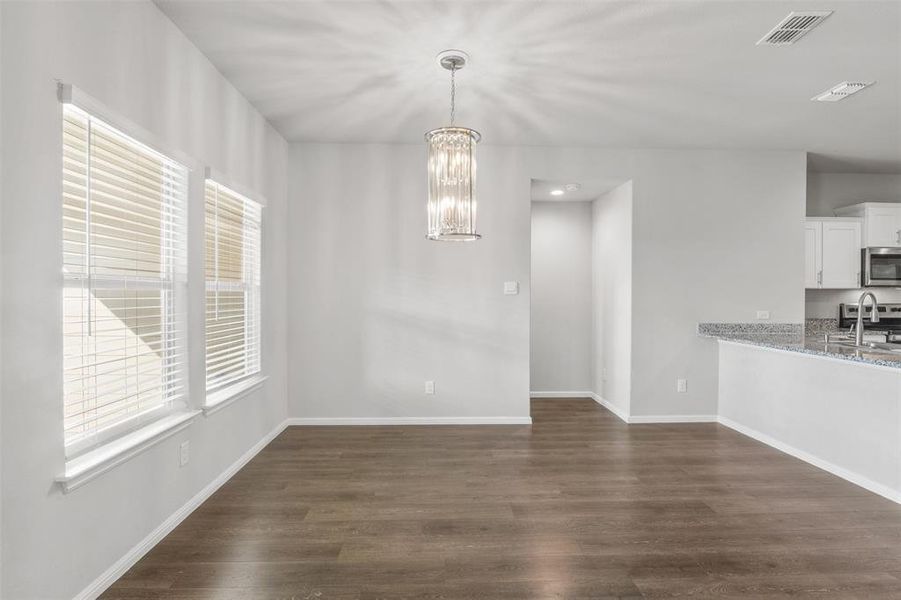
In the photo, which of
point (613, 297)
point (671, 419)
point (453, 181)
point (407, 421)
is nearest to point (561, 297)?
point (613, 297)

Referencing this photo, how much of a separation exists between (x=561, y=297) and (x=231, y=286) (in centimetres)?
399

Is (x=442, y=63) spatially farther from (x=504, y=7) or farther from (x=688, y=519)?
(x=688, y=519)

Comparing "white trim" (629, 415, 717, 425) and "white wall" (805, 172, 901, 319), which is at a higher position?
"white wall" (805, 172, 901, 319)

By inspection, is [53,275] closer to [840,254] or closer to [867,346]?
[867,346]

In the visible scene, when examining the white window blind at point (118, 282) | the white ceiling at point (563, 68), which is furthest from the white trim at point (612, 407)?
the white window blind at point (118, 282)

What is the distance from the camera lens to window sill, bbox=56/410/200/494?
1.94 meters

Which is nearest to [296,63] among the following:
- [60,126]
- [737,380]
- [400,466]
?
[60,126]

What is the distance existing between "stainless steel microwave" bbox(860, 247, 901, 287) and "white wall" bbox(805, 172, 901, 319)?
44cm

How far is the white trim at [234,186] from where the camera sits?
3.13 metres

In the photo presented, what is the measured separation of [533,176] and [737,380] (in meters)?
2.76

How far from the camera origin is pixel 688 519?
285 cm

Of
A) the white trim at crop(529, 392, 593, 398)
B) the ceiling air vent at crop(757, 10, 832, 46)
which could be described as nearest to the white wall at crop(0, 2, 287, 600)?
the ceiling air vent at crop(757, 10, 832, 46)

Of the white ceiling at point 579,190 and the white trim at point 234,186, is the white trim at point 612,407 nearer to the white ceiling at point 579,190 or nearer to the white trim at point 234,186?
the white ceiling at point 579,190

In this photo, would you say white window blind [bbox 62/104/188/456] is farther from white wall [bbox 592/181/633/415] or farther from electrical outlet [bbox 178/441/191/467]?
white wall [bbox 592/181/633/415]
